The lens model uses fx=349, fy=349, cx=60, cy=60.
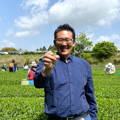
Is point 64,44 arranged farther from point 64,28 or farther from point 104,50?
point 104,50

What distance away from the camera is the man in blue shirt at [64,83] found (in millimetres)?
4094

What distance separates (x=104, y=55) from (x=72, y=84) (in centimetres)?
8108

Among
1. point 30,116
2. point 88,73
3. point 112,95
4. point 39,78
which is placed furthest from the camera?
point 112,95

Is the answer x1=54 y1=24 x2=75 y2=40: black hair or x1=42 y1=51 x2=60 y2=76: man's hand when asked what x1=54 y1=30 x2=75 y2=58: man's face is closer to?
x1=54 y1=24 x2=75 y2=40: black hair

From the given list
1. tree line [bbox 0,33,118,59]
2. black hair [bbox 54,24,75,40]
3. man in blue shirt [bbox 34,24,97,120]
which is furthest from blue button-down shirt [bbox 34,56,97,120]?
tree line [bbox 0,33,118,59]

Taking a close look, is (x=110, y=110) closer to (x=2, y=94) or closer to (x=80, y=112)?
(x=80, y=112)

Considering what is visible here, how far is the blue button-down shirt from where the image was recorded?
13.5ft

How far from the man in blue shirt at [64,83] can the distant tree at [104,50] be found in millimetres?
79921

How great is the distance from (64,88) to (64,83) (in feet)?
0.20

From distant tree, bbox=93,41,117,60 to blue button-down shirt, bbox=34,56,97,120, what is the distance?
7990 centimetres

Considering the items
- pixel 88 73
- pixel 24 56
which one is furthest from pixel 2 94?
pixel 24 56

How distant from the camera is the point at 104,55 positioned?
8456cm

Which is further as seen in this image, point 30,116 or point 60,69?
point 30,116

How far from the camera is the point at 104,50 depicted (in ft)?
284
